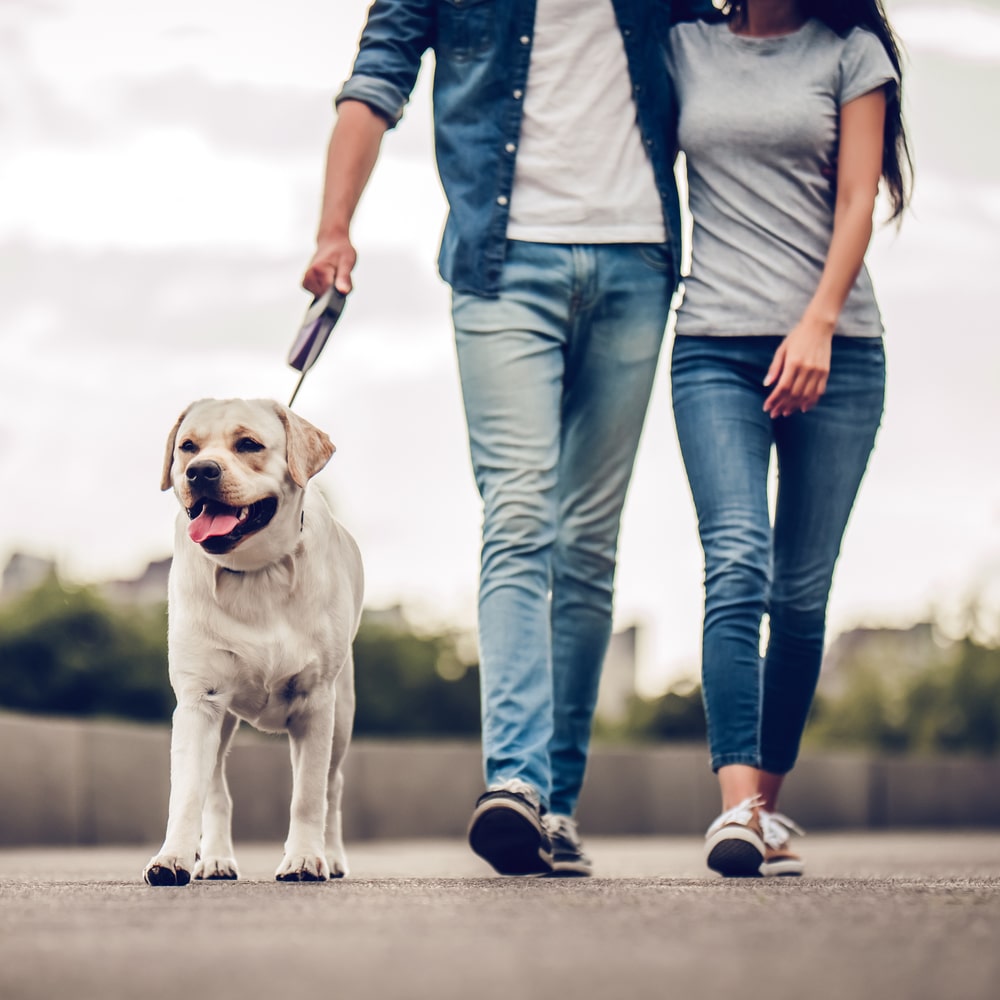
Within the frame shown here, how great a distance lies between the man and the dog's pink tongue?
28.2 inches

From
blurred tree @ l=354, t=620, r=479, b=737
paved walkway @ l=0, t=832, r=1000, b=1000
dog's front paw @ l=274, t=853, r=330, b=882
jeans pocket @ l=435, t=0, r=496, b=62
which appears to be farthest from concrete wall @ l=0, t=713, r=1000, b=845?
blurred tree @ l=354, t=620, r=479, b=737

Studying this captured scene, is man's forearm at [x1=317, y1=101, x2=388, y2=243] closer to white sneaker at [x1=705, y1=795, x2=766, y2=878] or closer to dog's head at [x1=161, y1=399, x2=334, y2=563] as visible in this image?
dog's head at [x1=161, y1=399, x2=334, y2=563]

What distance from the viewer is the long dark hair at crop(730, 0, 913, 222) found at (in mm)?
4793

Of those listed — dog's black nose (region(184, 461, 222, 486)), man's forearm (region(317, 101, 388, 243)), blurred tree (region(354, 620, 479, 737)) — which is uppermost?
man's forearm (region(317, 101, 388, 243))

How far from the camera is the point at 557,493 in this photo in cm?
491

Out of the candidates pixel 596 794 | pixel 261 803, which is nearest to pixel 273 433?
pixel 261 803

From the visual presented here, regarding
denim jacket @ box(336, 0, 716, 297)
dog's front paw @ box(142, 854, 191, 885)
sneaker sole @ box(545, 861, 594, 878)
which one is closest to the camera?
dog's front paw @ box(142, 854, 191, 885)

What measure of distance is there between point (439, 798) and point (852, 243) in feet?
25.4

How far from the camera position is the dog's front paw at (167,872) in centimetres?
377

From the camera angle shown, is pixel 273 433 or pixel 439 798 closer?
pixel 273 433

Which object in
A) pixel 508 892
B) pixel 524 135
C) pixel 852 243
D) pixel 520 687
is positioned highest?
pixel 524 135

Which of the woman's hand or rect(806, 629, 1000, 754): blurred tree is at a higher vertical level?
the woman's hand

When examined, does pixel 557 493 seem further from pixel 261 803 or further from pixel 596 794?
pixel 596 794

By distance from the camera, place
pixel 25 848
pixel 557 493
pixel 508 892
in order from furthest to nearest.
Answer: pixel 25 848
pixel 557 493
pixel 508 892
